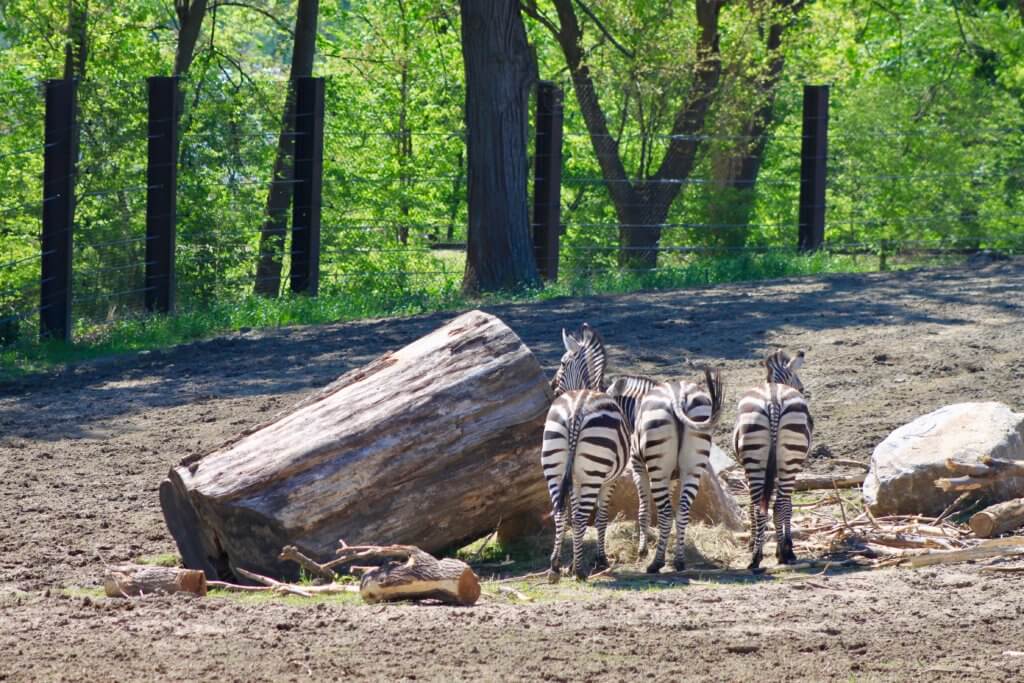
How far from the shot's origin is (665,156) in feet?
70.6

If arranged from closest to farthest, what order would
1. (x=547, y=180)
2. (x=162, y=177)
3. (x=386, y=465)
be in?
(x=386, y=465) < (x=162, y=177) < (x=547, y=180)

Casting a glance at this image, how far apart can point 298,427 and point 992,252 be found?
1410 cm

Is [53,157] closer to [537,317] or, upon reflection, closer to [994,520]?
[537,317]

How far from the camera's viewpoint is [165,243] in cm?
1481

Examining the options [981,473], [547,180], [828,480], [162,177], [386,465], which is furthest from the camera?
[547,180]

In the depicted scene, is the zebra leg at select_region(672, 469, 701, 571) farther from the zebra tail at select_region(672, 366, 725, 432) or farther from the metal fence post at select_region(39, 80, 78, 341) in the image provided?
the metal fence post at select_region(39, 80, 78, 341)

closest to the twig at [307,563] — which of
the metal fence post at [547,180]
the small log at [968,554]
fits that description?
the small log at [968,554]

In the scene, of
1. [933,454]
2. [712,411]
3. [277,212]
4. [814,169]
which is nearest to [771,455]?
[712,411]

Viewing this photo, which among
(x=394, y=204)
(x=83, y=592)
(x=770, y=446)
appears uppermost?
(x=394, y=204)

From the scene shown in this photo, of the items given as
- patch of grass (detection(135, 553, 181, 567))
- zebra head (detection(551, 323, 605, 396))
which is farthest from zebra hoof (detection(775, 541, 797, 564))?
patch of grass (detection(135, 553, 181, 567))

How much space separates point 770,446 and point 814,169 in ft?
43.1

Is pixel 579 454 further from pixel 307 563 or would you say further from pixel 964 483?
pixel 964 483

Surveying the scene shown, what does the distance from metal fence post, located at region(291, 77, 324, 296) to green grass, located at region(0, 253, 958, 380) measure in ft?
1.27

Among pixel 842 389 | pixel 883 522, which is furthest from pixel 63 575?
pixel 842 389
